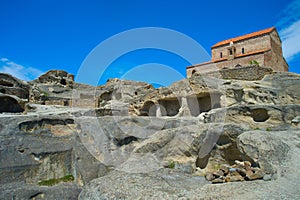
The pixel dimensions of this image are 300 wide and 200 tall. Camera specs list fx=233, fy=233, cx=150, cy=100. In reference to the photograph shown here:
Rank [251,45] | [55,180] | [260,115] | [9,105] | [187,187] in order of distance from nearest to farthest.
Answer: [187,187] < [55,180] < [260,115] < [9,105] < [251,45]

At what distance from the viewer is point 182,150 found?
6.61 metres

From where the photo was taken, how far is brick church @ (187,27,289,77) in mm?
27891

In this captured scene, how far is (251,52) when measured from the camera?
29.2m

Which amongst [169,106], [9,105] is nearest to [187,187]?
[169,106]

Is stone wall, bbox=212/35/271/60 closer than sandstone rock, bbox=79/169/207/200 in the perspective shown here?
No

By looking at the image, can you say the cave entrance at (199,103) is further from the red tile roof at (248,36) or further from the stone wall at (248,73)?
the red tile roof at (248,36)

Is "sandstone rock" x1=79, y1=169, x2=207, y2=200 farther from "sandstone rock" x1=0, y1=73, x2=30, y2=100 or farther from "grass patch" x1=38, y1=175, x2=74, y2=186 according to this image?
"sandstone rock" x1=0, y1=73, x2=30, y2=100

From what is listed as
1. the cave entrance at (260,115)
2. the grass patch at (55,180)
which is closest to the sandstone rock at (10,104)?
the grass patch at (55,180)

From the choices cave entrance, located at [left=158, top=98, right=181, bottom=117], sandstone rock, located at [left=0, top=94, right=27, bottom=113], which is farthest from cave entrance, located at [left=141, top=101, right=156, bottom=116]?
sandstone rock, located at [left=0, top=94, right=27, bottom=113]

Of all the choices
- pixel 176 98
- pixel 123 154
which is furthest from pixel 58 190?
pixel 176 98

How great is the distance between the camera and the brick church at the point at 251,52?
91.5ft

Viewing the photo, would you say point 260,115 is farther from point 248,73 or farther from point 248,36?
point 248,36

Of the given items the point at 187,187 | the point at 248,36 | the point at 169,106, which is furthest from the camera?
the point at 248,36

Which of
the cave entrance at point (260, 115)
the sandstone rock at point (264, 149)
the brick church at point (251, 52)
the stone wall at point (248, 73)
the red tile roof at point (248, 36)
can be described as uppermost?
the red tile roof at point (248, 36)
